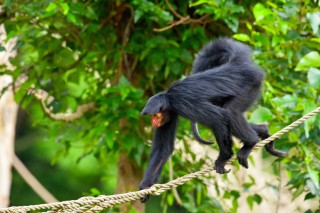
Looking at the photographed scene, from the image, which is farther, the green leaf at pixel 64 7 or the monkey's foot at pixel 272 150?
the monkey's foot at pixel 272 150

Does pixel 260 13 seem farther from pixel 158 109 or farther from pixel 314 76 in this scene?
pixel 158 109

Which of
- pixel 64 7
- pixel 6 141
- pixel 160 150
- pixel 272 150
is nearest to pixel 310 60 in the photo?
pixel 272 150

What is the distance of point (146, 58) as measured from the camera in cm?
771

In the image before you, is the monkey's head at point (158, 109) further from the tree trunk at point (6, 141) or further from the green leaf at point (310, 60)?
the tree trunk at point (6, 141)

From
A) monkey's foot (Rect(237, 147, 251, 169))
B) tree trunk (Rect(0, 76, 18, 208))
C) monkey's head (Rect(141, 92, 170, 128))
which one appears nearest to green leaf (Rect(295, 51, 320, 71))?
monkey's foot (Rect(237, 147, 251, 169))

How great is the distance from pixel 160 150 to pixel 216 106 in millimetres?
776

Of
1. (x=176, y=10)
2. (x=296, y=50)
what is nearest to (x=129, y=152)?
(x=176, y=10)

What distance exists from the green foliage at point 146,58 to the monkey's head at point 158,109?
89 cm

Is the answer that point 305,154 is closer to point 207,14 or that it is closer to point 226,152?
point 226,152

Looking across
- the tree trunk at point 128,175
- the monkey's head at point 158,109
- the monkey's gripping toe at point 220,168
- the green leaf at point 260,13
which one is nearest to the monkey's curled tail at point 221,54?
the green leaf at point 260,13

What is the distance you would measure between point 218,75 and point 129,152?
1909 millimetres

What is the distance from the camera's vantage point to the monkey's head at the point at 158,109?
18.1 feet

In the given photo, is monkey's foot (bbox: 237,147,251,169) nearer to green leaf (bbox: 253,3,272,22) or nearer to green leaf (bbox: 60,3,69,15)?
green leaf (bbox: 253,3,272,22)

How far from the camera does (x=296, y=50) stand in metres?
6.81
